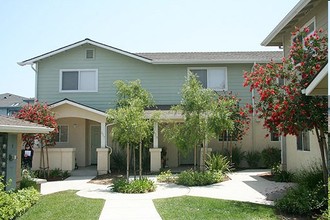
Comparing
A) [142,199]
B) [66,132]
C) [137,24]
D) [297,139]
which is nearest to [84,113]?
[66,132]

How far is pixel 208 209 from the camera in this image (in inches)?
334

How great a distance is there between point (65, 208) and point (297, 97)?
252 inches

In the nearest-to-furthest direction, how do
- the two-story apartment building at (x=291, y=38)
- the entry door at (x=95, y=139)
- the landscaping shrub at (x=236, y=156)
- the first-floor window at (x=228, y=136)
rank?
the two-story apartment building at (x=291, y=38) < the first-floor window at (x=228, y=136) < the landscaping shrub at (x=236, y=156) < the entry door at (x=95, y=139)

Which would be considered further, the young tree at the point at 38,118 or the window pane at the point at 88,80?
the window pane at the point at 88,80

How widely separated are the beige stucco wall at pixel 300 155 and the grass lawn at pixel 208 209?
11.3ft

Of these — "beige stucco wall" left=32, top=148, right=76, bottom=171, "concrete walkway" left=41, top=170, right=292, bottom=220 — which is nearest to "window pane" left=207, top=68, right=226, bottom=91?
"concrete walkway" left=41, top=170, right=292, bottom=220

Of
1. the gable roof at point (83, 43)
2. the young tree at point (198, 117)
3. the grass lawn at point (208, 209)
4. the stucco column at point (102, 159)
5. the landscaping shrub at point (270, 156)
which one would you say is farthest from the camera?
the gable roof at point (83, 43)

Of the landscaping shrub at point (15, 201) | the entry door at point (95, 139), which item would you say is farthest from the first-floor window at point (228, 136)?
the landscaping shrub at point (15, 201)

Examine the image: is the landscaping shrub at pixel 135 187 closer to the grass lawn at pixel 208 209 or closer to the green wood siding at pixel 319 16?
the grass lawn at pixel 208 209

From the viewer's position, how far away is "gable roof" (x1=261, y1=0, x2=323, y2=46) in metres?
11.0

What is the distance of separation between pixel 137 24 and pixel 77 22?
2.39m

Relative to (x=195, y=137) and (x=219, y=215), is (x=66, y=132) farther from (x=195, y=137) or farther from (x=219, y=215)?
(x=219, y=215)

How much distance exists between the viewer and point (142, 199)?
9.94m

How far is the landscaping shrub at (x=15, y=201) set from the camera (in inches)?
300
